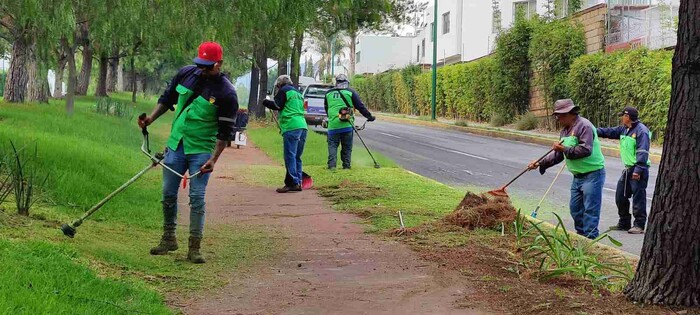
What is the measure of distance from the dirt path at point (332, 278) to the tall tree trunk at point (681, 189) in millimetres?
1133

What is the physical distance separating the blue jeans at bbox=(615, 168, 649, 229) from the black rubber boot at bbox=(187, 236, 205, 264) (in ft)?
16.8

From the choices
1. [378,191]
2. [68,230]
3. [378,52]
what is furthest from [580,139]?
Result: [378,52]

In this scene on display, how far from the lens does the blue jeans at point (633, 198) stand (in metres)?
9.02

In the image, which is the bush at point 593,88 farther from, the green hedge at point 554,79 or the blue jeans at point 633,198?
the blue jeans at point 633,198

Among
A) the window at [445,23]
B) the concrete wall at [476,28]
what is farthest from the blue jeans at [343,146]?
the window at [445,23]

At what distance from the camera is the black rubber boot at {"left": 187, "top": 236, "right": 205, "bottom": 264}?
6.21 metres

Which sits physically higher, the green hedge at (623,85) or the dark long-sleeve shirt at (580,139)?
the green hedge at (623,85)

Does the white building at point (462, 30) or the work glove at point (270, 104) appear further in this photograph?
the white building at point (462, 30)

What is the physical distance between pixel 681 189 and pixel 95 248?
4.06m

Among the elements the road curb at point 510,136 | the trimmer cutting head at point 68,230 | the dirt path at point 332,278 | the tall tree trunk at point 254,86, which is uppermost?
the tall tree trunk at point 254,86

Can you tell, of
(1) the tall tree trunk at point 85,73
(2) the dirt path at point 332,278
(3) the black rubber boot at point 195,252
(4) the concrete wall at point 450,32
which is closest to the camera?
(2) the dirt path at point 332,278

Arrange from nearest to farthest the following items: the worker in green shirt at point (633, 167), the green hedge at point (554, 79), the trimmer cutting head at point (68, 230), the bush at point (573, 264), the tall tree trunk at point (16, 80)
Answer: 1. the bush at point (573, 264)
2. the trimmer cutting head at point (68, 230)
3. the worker in green shirt at point (633, 167)
4. the green hedge at point (554, 79)
5. the tall tree trunk at point (16, 80)

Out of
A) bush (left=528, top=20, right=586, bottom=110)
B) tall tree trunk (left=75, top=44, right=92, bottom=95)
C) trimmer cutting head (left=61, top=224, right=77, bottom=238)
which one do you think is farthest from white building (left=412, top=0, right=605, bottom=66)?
trimmer cutting head (left=61, top=224, right=77, bottom=238)

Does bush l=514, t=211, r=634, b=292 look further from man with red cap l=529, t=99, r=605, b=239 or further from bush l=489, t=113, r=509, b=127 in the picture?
bush l=489, t=113, r=509, b=127
